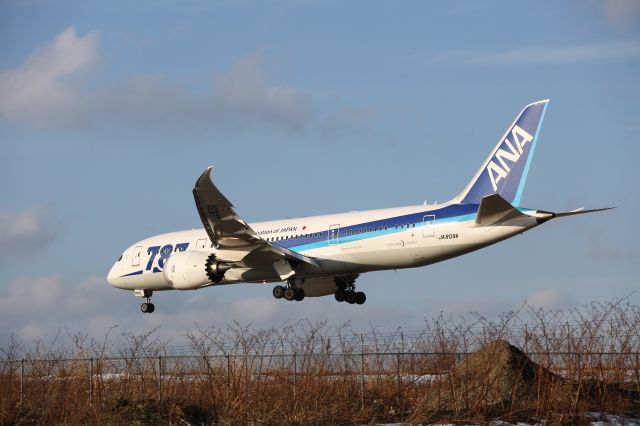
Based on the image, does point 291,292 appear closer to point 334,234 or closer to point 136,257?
point 334,234

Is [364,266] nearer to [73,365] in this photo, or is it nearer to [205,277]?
[205,277]

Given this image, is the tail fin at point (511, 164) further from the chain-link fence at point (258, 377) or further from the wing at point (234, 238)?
the chain-link fence at point (258, 377)

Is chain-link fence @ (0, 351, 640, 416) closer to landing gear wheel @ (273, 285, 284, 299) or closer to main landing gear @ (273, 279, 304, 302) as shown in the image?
main landing gear @ (273, 279, 304, 302)

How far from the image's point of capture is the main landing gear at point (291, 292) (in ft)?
143

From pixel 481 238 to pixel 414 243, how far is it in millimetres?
2797

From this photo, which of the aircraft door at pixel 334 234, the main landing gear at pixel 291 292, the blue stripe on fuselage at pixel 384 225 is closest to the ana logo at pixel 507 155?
the blue stripe on fuselage at pixel 384 225

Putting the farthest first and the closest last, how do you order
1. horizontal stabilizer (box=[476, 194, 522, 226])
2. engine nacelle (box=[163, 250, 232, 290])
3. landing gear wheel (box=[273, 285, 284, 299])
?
landing gear wheel (box=[273, 285, 284, 299]), engine nacelle (box=[163, 250, 232, 290]), horizontal stabilizer (box=[476, 194, 522, 226])

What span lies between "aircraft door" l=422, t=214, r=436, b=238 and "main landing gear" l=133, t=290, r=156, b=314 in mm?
15842

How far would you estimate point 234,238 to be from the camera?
132ft

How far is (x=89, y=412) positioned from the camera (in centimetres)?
2095

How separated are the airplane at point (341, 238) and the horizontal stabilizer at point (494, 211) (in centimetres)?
3

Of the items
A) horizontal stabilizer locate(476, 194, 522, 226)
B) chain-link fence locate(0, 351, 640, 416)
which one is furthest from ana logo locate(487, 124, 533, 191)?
chain-link fence locate(0, 351, 640, 416)

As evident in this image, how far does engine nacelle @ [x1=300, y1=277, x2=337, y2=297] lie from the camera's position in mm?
45000

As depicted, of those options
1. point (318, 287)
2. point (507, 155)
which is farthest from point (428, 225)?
point (318, 287)
